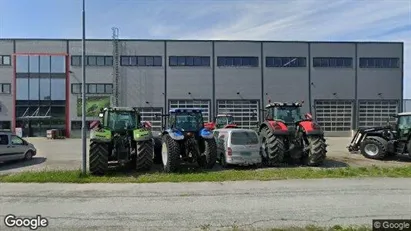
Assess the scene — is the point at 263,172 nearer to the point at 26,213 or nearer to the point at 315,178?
the point at 315,178

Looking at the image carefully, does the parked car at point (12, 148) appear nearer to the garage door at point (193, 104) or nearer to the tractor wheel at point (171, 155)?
the tractor wheel at point (171, 155)

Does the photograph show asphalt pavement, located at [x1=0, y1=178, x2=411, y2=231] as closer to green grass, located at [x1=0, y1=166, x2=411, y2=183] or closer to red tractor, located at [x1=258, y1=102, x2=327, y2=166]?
green grass, located at [x1=0, y1=166, x2=411, y2=183]

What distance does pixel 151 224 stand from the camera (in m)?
6.58

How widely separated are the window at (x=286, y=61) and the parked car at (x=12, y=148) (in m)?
28.1

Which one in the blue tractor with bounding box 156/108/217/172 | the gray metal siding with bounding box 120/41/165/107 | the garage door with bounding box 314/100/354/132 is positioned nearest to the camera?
the blue tractor with bounding box 156/108/217/172

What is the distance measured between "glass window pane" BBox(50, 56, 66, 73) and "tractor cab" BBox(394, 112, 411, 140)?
32233 mm

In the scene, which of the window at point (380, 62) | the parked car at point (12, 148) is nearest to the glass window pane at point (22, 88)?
the parked car at point (12, 148)

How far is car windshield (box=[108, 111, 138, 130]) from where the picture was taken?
14.4 metres

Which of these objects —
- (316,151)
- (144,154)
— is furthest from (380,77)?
(144,154)

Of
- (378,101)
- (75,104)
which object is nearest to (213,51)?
(75,104)

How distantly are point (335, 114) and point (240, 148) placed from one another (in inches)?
1135

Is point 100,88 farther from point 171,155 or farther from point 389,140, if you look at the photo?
point 389,140

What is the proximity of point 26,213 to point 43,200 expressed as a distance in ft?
4.20

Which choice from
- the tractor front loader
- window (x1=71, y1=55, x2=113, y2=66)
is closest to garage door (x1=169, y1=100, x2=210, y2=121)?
window (x1=71, y1=55, x2=113, y2=66)
